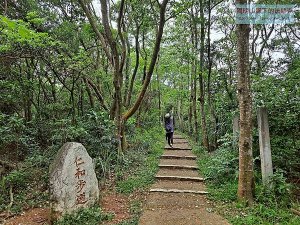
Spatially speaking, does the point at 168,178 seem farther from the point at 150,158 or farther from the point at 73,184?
the point at 73,184

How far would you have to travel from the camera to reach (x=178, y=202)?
19.6 ft

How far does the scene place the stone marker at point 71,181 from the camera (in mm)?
4789

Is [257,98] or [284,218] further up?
[257,98]

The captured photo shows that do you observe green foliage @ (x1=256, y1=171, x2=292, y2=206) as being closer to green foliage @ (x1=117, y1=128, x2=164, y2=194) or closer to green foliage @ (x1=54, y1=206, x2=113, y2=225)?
green foliage @ (x1=117, y1=128, x2=164, y2=194)

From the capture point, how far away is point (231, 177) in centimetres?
695

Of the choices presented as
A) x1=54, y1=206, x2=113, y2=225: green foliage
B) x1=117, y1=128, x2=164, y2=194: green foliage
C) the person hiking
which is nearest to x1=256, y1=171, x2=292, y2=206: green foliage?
x1=117, y1=128, x2=164, y2=194: green foliage

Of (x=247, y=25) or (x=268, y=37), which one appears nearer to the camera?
(x=247, y=25)

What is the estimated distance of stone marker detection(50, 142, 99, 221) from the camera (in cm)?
479

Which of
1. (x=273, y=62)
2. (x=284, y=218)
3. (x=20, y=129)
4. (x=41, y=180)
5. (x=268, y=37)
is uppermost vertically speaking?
(x=268, y=37)

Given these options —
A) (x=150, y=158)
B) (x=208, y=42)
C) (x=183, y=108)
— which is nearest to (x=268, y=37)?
(x=208, y=42)

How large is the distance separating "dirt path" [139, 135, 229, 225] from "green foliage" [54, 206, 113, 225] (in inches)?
31.4

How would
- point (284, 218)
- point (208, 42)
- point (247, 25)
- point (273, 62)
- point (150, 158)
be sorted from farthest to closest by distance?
point (273, 62) < point (208, 42) < point (150, 158) < point (247, 25) < point (284, 218)

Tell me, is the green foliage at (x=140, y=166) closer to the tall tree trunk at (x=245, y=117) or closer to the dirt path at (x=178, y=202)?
the dirt path at (x=178, y=202)

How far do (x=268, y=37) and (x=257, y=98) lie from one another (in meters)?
8.69
